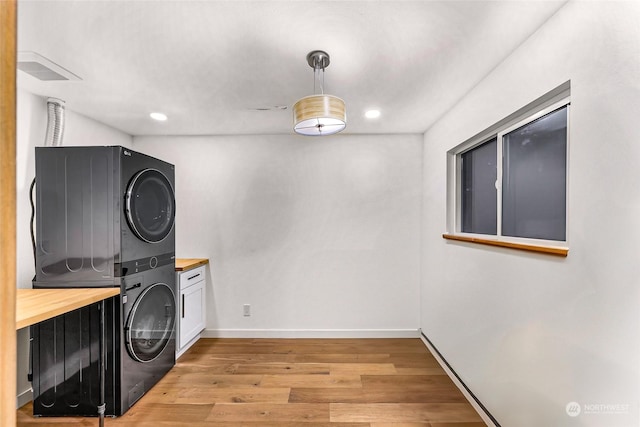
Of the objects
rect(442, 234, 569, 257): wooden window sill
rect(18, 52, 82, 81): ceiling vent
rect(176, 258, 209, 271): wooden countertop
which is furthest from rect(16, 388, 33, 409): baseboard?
rect(442, 234, 569, 257): wooden window sill

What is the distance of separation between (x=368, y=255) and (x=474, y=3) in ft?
8.40

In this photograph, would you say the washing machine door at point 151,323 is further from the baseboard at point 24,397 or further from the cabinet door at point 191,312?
the baseboard at point 24,397

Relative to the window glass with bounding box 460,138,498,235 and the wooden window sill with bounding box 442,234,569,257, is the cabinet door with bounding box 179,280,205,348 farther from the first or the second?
the window glass with bounding box 460,138,498,235

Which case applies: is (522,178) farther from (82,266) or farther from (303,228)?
(82,266)

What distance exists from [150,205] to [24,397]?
1631 millimetres

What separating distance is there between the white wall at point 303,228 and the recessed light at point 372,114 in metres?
0.58

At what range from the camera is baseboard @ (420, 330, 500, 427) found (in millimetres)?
1941

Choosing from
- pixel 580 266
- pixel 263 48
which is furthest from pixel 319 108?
pixel 580 266

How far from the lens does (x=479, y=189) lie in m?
2.44

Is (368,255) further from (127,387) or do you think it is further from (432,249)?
(127,387)

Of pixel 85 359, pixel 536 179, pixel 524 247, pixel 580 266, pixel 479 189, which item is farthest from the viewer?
pixel 479 189

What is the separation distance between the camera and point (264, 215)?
3502mm

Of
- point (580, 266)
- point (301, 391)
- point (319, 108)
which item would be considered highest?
point (319, 108)

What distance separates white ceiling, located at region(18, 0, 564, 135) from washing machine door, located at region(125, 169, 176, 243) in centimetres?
67
